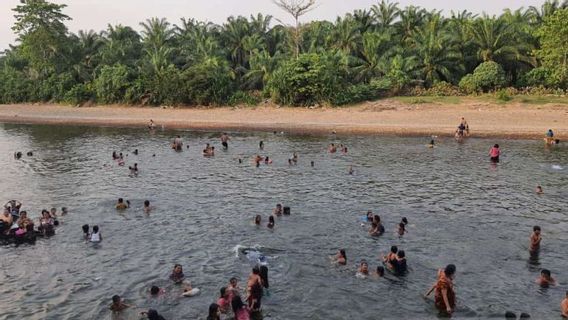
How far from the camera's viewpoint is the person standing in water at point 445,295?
16.6 m

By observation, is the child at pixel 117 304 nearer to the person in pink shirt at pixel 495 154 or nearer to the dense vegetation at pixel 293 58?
the person in pink shirt at pixel 495 154

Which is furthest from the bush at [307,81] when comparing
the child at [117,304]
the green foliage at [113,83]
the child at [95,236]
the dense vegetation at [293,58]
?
the child at [117,304]

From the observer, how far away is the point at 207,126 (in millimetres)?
59375

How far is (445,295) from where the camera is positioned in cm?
1658

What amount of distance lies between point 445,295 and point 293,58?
53484 mm

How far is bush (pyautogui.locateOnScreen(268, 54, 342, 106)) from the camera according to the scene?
61719mm

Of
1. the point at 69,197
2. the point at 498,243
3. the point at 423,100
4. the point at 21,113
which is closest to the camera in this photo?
the point at 498,243

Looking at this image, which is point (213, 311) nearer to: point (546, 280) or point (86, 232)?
point (86, 232)

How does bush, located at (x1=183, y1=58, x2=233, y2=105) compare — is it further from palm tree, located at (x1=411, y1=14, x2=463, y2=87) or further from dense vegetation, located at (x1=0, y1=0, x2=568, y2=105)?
palm tree, located at (x1=411, y1=14, x2=463, y2=87)

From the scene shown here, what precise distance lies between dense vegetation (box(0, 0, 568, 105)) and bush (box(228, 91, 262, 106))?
0.19 m

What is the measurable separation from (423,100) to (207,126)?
2534 cm

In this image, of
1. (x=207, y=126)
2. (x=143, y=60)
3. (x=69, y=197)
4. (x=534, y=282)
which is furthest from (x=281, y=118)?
(x=534, y=282)

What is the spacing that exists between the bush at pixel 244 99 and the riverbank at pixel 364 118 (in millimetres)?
1457

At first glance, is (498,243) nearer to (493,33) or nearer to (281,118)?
(281,118)
